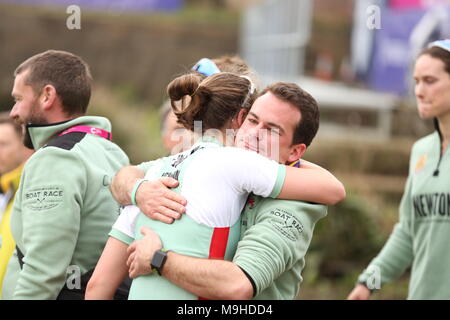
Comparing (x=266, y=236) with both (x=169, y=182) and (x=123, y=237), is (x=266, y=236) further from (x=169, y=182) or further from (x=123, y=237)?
(x=123, y=237)

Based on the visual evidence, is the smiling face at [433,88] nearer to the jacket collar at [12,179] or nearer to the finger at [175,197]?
the finger at [175,197]

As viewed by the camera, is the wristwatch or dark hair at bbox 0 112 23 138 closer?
the wristwatch

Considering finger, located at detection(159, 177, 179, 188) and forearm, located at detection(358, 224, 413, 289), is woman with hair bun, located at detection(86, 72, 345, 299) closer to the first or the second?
finger, located at detection(159, 177, 179, 188)

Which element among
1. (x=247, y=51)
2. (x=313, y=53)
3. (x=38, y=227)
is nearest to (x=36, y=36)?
(x=247, y=51)

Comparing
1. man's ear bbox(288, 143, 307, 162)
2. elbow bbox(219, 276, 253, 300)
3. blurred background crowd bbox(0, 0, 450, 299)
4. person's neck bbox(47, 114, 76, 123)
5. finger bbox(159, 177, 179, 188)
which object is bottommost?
blurred background crowd bbox(0, 0, 450, 299)

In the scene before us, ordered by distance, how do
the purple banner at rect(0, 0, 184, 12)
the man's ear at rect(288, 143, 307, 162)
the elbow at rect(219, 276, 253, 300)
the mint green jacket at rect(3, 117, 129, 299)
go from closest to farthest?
1. the elbow at rect(219, 276, 253, 300)
2. the man's ear at rect(288, 143, 307, 162)
3. the mint green jacket at rect(3, 117, 129, 299)
4. the purple banner at rect(0, 0, 184, 12)

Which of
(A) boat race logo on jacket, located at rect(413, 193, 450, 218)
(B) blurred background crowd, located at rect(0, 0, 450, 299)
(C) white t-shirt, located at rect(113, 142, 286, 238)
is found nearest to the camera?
(C) white t-shirt, located at rect(113, 142, 286, 238)

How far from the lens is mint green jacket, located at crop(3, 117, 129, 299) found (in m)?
3.09

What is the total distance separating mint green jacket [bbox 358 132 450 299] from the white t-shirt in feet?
5.74

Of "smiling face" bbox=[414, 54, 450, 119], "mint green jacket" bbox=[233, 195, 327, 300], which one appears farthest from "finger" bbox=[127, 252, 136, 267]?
"smiling face" bbox=[414, 54, 450, 119]

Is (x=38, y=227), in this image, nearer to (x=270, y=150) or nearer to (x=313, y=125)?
(x=270, y=150)

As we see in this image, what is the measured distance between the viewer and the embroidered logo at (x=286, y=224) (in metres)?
2.68

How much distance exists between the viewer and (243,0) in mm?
17516

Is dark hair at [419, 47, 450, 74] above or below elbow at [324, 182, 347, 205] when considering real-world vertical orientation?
above
